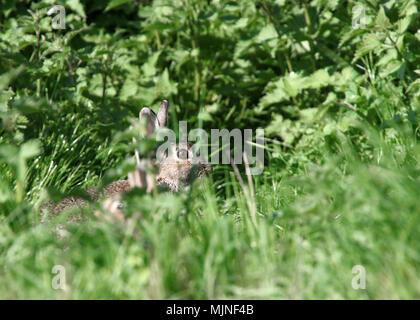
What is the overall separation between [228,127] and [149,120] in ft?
6.01

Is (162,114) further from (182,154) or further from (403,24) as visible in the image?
(403,24)

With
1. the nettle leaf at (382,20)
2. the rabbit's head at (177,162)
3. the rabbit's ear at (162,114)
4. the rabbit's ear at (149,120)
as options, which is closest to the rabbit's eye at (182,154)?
the rabbit's head at (177,162)

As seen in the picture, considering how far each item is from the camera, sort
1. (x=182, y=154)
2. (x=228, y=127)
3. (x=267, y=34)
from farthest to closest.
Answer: (x=228, y=127) < (x=267, y=34) < (x=182, y=154)

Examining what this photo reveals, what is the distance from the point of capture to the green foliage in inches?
83.4

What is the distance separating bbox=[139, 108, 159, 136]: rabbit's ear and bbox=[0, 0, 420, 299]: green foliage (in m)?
0.35

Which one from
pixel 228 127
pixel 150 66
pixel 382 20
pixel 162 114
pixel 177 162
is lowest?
pixel 177 162

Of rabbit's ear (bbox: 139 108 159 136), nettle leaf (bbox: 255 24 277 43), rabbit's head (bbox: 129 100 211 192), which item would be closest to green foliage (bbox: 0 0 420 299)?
nettle leaf (bbox: 255 24 277 43)

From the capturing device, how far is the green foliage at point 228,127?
6.95 feet

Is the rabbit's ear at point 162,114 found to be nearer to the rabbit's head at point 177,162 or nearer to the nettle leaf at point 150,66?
the rabbit's head at point 177,162

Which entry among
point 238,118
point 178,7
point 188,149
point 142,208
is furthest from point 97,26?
point 142,208

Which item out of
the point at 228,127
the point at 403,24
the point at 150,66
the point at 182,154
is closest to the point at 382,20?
the point at 403,24

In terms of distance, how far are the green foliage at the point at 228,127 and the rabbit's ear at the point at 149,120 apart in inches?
13.7

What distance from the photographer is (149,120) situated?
421 centimetres
